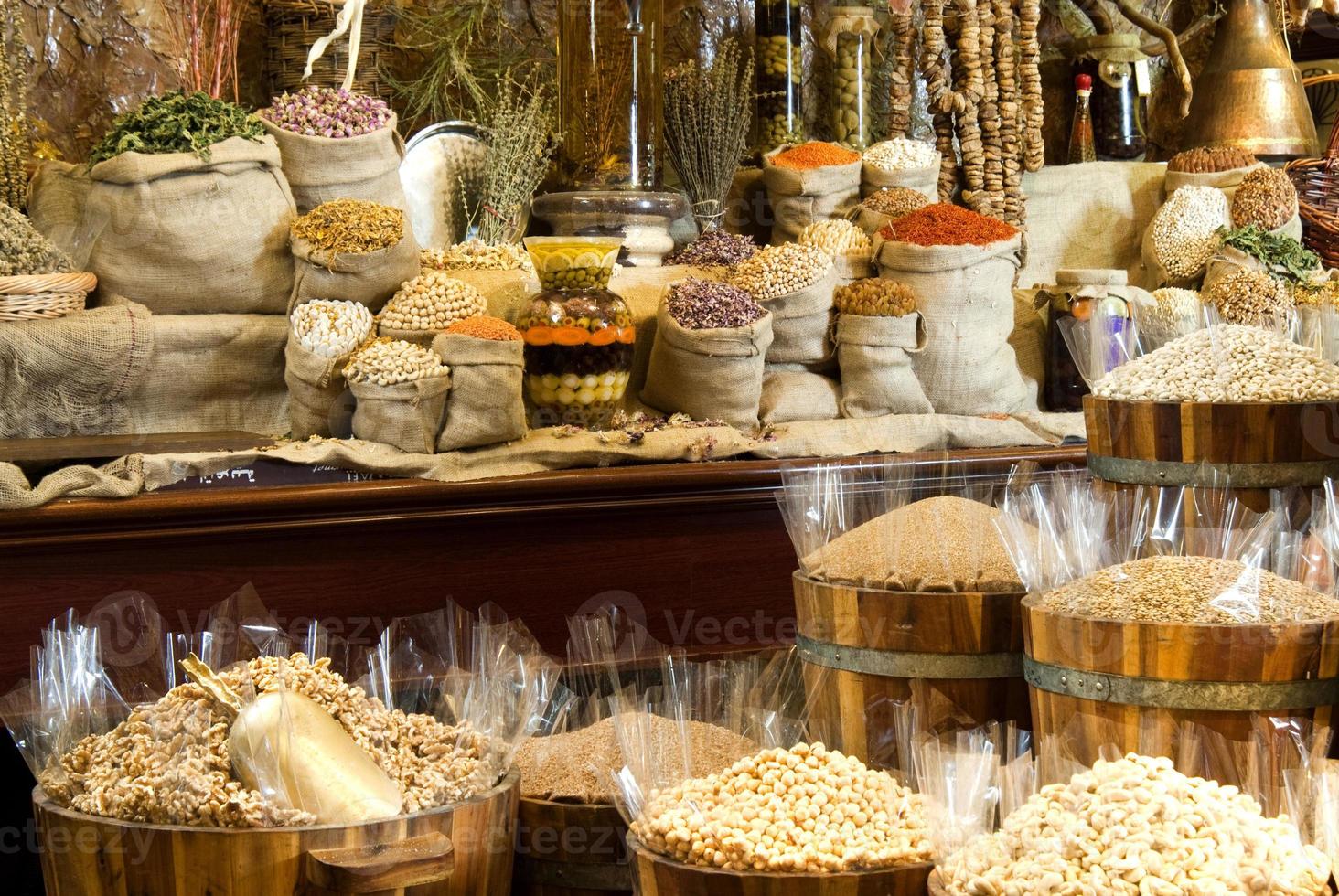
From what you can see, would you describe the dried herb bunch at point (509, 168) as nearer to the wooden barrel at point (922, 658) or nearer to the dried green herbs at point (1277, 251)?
the dried green herbs at point (1277, 251)

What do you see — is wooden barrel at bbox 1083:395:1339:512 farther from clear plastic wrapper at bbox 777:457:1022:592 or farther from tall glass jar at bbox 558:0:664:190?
tall glass jar at bbox 558:0:664:190

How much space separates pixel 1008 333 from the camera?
3523 millimetres

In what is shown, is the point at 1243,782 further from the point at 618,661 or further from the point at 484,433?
the point at 484,433

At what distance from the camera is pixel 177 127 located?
2930 millimetres

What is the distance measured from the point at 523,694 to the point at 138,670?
17.0 inches

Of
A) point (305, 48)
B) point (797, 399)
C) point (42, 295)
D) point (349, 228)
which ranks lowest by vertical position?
point (797, 399)

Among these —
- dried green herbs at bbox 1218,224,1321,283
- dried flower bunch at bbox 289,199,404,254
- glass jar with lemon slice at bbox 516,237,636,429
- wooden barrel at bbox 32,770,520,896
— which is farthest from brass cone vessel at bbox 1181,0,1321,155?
wooden barrel at bbox 32,770,520,896

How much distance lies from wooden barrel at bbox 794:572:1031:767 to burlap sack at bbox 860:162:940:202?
2087 millimetres

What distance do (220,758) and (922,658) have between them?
760 millimetres

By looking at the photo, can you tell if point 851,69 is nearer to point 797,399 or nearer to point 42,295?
point 797,399

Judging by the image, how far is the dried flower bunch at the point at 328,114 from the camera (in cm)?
307

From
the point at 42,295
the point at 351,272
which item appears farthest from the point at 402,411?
the point at 42,295

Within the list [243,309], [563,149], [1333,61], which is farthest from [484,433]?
[1333,61]

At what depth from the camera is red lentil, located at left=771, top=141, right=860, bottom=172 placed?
360cm
